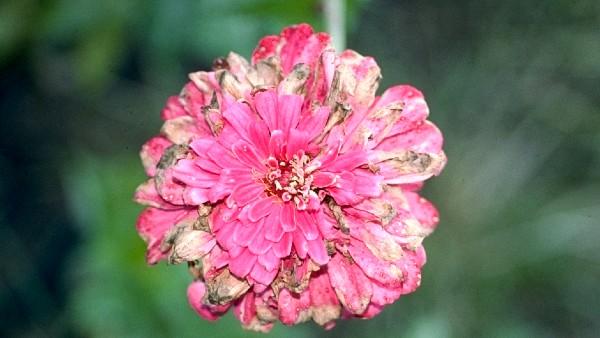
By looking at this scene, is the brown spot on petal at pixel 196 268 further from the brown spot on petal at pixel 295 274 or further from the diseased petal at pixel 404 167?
the diseased petal at pixel 404 167

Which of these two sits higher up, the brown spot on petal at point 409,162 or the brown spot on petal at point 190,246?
the brown spot on petal at point 409,162

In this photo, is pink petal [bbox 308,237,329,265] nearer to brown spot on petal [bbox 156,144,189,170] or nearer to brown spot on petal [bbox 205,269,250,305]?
brown spot on petal [bbox 205,269,250,305]

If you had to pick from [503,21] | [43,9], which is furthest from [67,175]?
[503,21]

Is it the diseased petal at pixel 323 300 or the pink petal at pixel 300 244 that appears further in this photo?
the diseased petal at pixel 323 300

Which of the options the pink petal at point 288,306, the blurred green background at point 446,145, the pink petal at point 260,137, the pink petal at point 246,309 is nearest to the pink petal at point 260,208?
the pink petal at point 260,137

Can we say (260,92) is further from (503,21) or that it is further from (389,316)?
(503,21)

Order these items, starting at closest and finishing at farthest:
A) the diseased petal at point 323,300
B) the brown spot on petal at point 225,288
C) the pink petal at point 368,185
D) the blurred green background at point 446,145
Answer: the pink petal at point 368,185 → the brown spot on petal at point 225,288 → the diseased petal at point 323,300 → the blurred green background at point 446,145

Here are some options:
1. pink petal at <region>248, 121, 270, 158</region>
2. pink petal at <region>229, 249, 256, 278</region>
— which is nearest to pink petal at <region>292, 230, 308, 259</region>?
pink petal at <region>229, 249, 256, 278</region>
